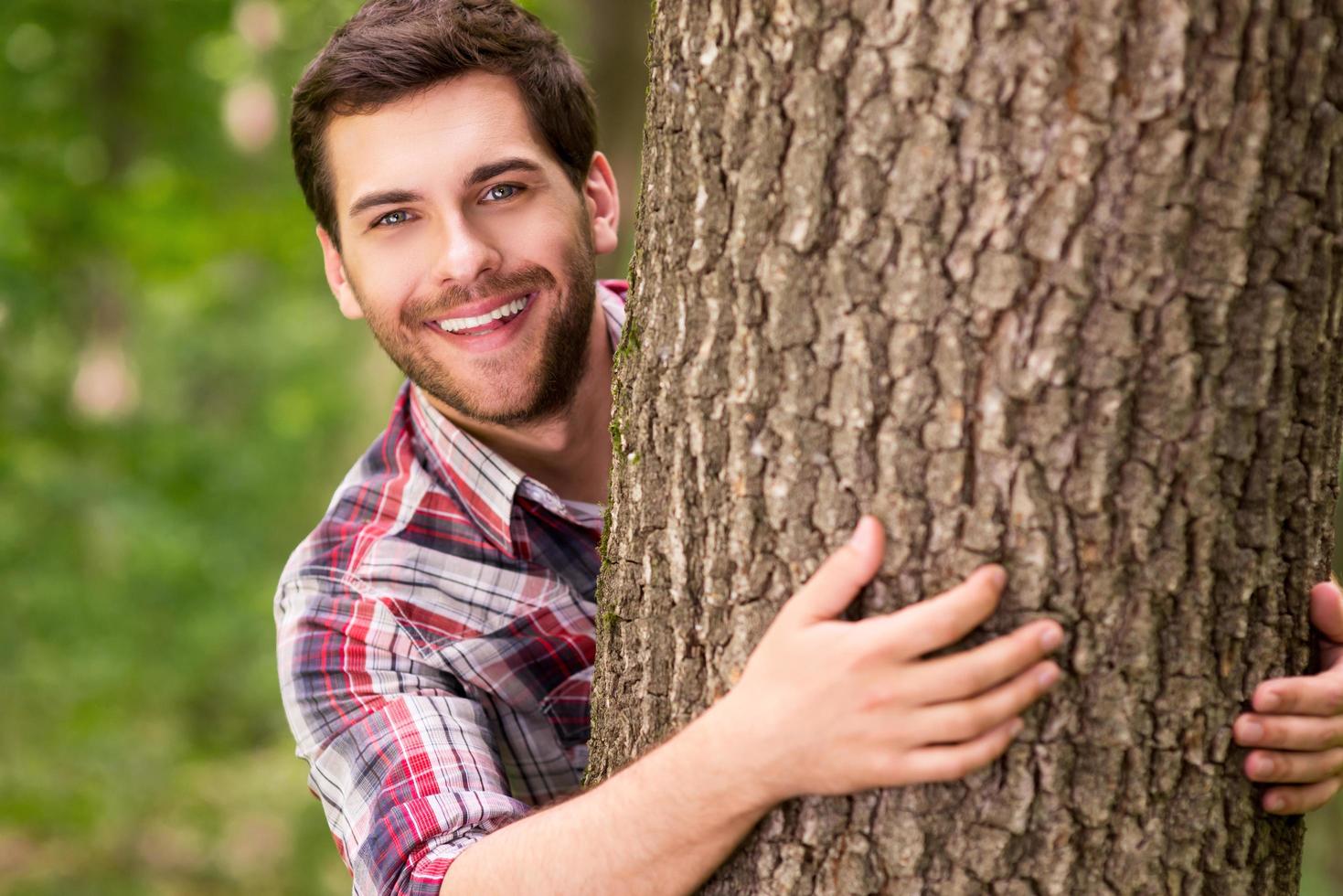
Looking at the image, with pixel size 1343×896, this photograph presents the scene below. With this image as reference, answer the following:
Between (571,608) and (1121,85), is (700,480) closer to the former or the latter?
(1121,85)

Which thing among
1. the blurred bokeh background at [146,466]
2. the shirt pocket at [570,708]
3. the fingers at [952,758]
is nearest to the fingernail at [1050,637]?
the fingers at [952,758]

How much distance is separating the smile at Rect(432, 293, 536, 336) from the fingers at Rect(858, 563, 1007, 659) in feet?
4.60

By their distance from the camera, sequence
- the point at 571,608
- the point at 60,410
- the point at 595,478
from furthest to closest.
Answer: the point at 60,410, the point at 595,478, the point at 571,608

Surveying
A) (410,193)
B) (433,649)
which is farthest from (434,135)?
(433,649)

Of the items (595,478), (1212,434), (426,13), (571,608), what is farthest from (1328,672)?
(426,13)

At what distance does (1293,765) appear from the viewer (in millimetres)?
1478

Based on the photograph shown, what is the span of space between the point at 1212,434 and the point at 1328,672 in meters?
0.40

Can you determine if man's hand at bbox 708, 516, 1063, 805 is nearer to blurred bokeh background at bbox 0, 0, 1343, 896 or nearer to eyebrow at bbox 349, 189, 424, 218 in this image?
eyebrow at bbox 349, 189, 424, 218

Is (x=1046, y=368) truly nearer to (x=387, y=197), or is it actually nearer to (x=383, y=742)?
(x=383, y=742)

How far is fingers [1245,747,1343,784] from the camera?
146cm

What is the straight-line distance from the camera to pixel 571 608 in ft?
7.97

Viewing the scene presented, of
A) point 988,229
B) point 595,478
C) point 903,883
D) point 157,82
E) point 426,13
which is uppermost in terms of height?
point 157,82

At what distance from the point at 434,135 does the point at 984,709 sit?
1674mm

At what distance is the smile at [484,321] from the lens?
8.27ft
